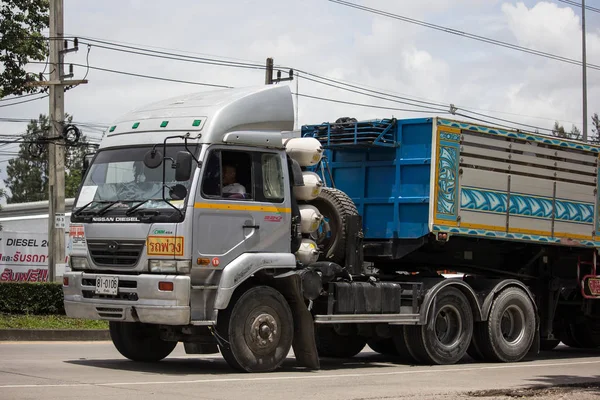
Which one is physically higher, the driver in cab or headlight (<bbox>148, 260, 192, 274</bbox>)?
the driver in cab

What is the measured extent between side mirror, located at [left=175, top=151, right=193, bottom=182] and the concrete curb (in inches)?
305

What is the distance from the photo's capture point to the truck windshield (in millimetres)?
11609

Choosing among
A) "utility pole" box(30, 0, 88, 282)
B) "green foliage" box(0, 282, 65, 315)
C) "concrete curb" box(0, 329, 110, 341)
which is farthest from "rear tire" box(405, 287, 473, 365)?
"utility pole" box(30, 0, 88, 282)

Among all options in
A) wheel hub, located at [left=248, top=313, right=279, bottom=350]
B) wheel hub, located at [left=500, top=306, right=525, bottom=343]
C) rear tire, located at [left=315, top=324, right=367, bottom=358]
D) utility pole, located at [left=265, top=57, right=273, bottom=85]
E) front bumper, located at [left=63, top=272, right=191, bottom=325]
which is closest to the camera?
front bumper, located at [left=63, top=272, right=191, bottom=325]

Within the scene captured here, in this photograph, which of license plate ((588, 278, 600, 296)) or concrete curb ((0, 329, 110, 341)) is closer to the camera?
license plate ((588, 278, 600, 296))

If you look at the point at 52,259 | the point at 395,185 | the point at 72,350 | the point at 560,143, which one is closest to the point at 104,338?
the point at 72,350

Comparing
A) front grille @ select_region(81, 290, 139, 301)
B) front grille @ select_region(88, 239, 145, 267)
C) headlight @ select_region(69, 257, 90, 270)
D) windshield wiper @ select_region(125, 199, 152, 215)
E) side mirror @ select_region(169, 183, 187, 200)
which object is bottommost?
front grille @ select_region(81, 290, 139, 301)

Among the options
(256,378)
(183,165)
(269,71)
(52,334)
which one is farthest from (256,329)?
(269,71)

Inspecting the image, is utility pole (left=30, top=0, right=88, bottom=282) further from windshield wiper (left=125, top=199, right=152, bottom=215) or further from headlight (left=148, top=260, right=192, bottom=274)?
headlight (left=148, top=260, right=192, bottom=274)

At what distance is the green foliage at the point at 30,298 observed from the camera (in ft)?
68.4

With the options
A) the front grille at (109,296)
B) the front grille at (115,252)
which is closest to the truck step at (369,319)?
the front grille at (109,296)

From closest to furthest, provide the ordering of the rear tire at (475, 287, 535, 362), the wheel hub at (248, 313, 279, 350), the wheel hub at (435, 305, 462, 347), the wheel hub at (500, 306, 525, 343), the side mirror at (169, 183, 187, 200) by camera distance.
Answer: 1. the side mirror at (169, 183, 187, 200)
2. the wheel hub at (248, 313, 279, 350)
3. the wheel hub at (435, 305, 462, 347)
4. the rear tire at (475, 287, 535, 362)
5. the wheel hub at (500, 306, 525, 343)

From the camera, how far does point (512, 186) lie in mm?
15266

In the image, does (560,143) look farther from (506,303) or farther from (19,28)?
(19,28)
